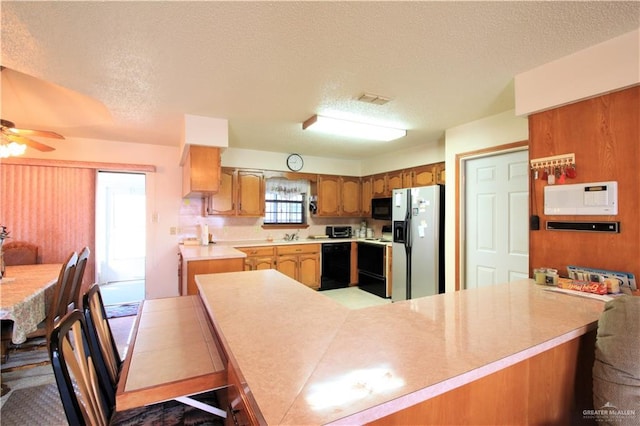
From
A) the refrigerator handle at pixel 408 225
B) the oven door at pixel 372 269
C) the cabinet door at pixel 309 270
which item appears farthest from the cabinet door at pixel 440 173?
the cabinet door at pixel 309 270

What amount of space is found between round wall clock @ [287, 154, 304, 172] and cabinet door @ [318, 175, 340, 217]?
16.8 inches

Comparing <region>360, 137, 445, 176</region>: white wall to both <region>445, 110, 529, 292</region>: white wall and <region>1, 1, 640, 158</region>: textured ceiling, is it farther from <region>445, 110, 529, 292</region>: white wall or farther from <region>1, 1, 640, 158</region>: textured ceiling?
<region>1, 1, 640, 158</region>: textured ceiling

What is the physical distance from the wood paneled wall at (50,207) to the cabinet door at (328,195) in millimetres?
3358

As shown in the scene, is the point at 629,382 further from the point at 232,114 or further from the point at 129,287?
the point at 129,287

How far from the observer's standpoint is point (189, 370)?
1.09 metres

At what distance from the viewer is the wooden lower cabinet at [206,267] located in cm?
302

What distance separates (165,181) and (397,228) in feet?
11.3

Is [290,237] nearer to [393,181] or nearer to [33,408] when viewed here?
[393,181]

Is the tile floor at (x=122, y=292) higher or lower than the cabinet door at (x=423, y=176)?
lower

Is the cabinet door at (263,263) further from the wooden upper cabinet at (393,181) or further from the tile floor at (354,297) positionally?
the wooden upper cabinet at (393,181)

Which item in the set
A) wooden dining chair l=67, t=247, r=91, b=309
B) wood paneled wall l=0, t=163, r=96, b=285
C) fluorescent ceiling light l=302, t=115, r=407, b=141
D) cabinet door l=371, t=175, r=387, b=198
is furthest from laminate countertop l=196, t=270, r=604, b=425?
cabinet door l=371, t=175, r=387, b=198

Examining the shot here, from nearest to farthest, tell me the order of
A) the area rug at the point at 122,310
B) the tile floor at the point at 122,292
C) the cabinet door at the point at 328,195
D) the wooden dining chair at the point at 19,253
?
the wooden dining chair at the point at 19,253 → the area rug at the point at 122,310 → the tile floor at the point at 122,292 → the cabinet door at the point at 328,195

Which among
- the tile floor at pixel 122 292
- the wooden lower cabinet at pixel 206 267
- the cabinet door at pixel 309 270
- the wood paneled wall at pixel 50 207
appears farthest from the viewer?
the cabinet door at pixel 309 270

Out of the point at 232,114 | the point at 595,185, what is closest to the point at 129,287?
the point at 232,114
